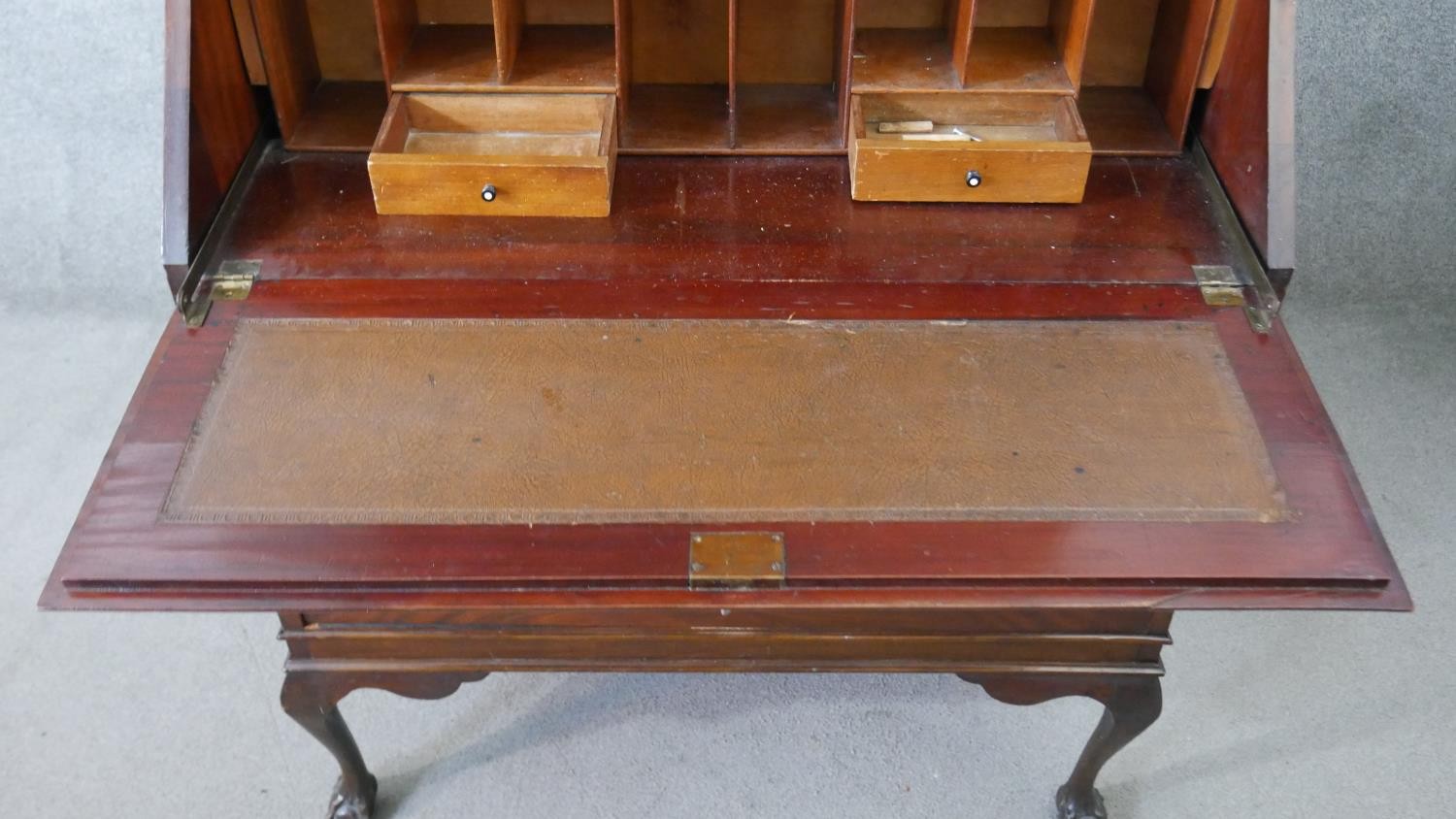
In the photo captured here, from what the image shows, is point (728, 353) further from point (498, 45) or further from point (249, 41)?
point (249, 41)

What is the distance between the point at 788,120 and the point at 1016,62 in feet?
0.96

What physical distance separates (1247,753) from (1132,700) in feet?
1.66

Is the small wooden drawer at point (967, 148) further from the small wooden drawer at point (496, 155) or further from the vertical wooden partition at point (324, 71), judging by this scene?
the vertical wooden partition at point (324, 71)

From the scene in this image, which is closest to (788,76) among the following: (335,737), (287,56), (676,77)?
(676,77)

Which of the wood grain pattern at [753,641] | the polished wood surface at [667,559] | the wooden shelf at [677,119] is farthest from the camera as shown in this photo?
the wooden shelf at [677,119]

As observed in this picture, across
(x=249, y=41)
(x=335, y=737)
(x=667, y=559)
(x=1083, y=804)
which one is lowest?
(x=1083, y=804)

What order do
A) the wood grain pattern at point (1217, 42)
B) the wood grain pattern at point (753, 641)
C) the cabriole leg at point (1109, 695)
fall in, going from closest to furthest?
the wood grain pattern at point (753, 641) → the cabriole leg at point (1109, 695) → the wood grain pattern at point (1217, 42)

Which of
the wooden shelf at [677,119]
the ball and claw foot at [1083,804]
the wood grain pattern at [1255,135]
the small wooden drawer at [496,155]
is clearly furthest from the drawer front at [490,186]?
the ball and claw foot at [1083,804]

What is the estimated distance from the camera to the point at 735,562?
109cm

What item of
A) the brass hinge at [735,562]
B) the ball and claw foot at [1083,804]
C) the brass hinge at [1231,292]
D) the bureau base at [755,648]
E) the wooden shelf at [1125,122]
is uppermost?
the wooden shelf at [1125,122]

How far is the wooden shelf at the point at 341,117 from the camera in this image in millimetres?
1537

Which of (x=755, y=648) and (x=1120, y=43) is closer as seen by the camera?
(x=755, y=648)

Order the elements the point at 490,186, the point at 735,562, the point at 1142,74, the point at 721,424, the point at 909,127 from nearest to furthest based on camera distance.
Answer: the point at 735,562 < the point at 721,424 < the point at 490,186 < the point at 909,127 < the point at 1142,74

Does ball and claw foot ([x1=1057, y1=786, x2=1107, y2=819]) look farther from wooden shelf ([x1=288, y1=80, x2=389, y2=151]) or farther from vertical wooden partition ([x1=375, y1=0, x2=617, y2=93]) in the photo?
wooden shelf ([x1=288, y1=80, x2=389, y2=151])
